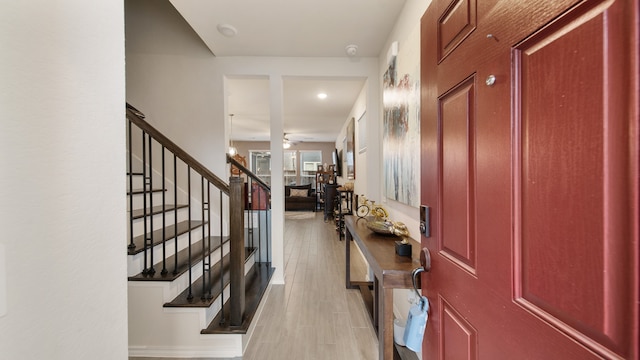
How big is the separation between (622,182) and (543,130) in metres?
0.16

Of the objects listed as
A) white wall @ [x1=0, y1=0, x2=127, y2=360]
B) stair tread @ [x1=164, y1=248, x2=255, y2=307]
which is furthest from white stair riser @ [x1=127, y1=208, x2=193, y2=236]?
white wall @ [x1=0, y1=0, x2=127, y2=360]

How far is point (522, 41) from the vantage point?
1.70 feet

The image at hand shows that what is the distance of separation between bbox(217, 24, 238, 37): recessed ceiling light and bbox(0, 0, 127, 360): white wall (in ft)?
5.42

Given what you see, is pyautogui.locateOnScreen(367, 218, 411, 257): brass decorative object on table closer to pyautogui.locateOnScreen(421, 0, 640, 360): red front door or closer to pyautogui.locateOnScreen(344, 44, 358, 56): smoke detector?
pyautogui.locateOnScreen(421, 0, 640, 360): red front door

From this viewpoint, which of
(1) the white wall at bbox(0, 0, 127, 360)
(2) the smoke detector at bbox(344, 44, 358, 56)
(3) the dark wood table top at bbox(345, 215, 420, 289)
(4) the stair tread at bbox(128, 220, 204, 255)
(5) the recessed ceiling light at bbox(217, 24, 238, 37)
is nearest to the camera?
(1) the white wall at bbox(0, 0, 127, 360)

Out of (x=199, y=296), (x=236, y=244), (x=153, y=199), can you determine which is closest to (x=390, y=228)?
(x=236, y=244)

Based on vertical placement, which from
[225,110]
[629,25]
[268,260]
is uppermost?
[225,110]

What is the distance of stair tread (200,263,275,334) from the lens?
1.70 meters

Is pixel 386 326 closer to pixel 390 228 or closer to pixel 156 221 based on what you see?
pixel 390 228

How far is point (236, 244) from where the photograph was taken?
171cm

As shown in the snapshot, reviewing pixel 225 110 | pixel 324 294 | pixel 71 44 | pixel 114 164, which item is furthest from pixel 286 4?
pixel 324 294

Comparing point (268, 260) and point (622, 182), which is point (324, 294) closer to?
point (268, 260)

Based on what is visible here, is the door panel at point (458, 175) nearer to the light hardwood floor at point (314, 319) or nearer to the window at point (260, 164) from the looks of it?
the light hardwood floor at point (314, 319)

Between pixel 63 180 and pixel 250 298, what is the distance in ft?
6.22
